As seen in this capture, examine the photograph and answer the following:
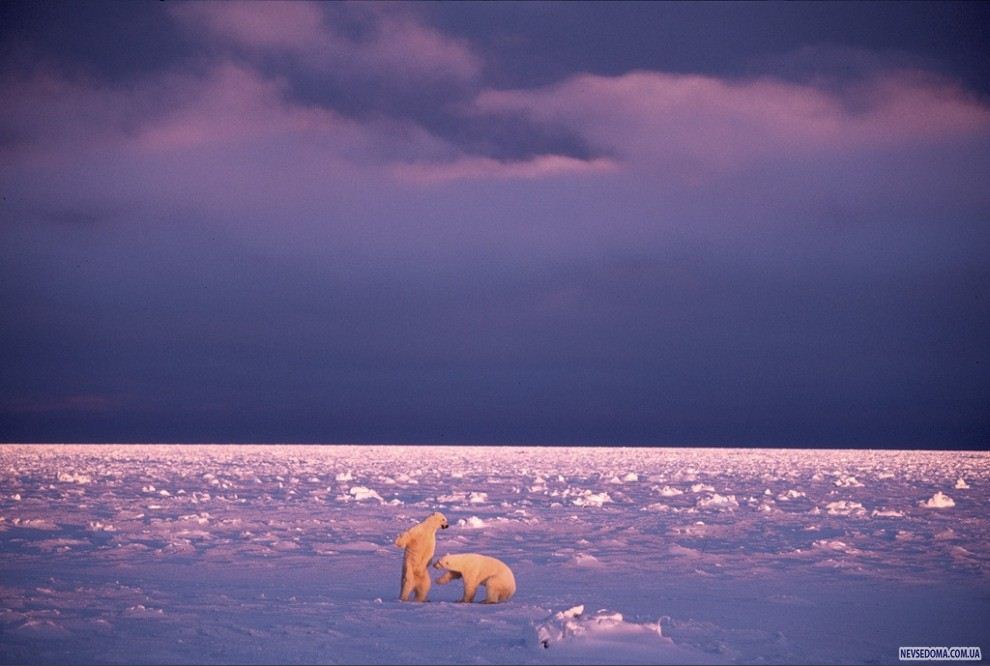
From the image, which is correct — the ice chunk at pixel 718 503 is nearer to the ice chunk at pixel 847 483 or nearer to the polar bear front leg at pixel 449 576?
the ice chunk at pixel 847 483

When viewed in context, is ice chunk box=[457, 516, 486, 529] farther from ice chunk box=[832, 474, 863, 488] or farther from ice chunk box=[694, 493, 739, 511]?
ice chunk box=[832, 474, 863, 488]

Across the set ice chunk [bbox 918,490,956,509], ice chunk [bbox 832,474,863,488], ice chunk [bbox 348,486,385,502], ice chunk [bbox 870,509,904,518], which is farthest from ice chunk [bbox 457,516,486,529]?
ice chunk [bbox 832,474,863,488]

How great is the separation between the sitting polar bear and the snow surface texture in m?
0.21

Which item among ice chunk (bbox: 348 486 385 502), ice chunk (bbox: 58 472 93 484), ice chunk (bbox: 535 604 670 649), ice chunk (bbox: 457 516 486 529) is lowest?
ice chunk (bbox: 58 472 93 484)

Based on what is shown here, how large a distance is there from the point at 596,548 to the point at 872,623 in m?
5.62

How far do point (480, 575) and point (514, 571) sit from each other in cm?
273

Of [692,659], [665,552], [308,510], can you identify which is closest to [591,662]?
[692,659]

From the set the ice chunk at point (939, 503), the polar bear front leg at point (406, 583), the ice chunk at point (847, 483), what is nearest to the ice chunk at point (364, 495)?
the ice chunk at point (939, 503)

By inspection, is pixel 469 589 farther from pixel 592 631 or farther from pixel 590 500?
pixel 590 500

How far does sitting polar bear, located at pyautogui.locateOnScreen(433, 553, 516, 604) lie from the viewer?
9.17 metres

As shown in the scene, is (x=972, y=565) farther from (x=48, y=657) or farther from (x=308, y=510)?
(x=308, y=510)

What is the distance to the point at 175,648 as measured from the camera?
7184 millimetres

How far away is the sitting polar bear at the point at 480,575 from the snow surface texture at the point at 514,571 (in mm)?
205

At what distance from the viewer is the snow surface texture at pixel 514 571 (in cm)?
730
